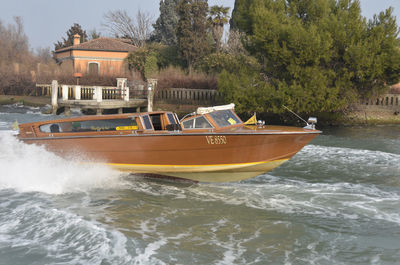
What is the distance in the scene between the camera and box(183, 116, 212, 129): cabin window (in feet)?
34.5

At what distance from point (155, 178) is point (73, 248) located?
4607mm

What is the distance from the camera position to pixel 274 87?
23.4m

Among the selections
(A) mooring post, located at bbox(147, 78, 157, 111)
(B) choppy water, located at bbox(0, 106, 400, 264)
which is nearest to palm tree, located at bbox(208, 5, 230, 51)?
(A) mooring post, located at bbox(147, 78, 157, 111)

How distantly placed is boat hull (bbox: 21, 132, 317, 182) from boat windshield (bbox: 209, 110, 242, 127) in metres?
0.65

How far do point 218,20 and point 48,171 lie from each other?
3876cm

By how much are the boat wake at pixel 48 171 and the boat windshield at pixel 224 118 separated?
296 centimetres

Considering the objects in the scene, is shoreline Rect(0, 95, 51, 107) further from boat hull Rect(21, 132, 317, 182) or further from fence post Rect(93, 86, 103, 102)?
boat hull Rect(21, 132, 317, 182)

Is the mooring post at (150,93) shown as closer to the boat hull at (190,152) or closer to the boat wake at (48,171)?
the boat wake at (48,171)

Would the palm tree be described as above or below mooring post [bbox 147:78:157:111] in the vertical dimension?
above

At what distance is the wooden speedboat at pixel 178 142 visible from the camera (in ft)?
33.4

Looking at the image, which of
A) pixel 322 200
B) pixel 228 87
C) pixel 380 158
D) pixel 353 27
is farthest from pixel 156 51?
pixel 322 200

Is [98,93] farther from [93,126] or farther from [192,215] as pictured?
[192,215]

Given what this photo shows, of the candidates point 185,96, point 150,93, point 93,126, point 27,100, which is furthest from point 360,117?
point 27,100

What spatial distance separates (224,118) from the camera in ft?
35.8
